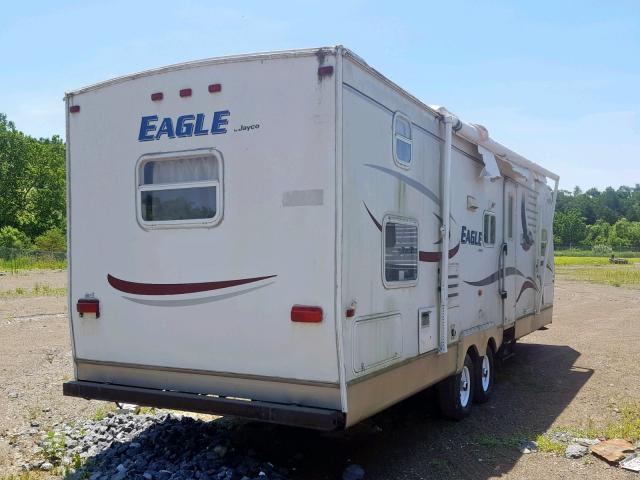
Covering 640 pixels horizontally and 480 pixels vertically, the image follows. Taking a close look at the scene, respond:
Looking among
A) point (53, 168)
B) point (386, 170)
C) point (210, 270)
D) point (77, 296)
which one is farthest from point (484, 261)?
point (53, 168)

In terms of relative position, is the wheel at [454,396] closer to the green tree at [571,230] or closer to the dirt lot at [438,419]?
the dirt lot at [438,419]

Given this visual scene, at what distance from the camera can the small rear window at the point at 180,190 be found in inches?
197

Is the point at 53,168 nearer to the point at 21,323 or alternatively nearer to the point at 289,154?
the point at 21,323

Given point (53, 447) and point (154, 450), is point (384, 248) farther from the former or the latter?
point (53, 447)

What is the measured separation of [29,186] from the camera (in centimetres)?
6394

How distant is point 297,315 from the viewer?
4602 mm

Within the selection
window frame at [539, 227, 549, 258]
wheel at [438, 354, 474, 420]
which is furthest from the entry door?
wheel at [438, 354, 474, 420]

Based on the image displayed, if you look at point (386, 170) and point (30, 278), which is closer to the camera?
point (386, 170)

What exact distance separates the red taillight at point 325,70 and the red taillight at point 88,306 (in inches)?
108

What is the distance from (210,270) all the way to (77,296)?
1457 mm

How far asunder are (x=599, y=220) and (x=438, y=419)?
131 meters

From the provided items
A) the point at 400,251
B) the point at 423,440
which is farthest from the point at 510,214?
the point at 400,251

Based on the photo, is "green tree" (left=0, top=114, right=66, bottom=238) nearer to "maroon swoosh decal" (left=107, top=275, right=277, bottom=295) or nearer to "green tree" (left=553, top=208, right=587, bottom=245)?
"maroon swoosh decal" (left=107, top=275, right=277, bottom=295)

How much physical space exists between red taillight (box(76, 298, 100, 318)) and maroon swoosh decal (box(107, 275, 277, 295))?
0.24 meters
